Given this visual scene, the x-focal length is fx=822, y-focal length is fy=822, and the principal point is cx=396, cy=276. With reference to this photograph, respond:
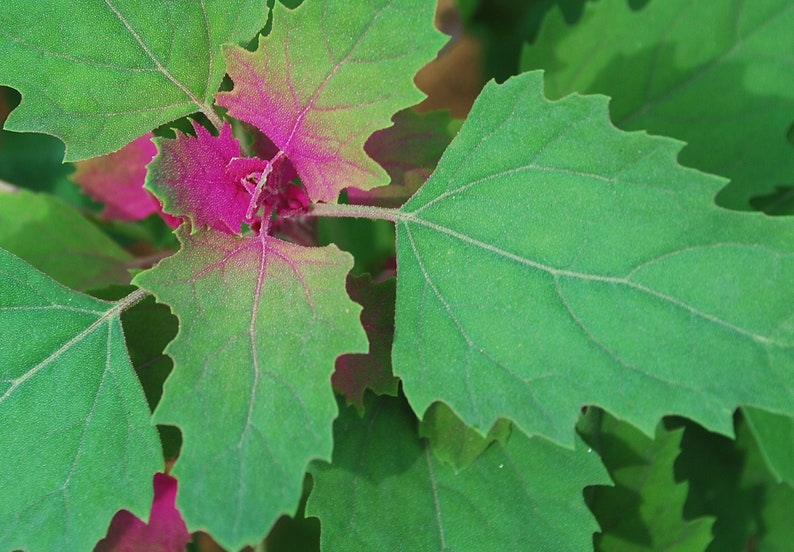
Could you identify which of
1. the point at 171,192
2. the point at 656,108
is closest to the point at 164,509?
the point at 171,192

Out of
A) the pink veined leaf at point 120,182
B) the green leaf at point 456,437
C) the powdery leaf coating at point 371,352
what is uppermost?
the pink veined leaf at point 120,182

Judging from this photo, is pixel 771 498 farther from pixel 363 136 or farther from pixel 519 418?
pixel 363 136

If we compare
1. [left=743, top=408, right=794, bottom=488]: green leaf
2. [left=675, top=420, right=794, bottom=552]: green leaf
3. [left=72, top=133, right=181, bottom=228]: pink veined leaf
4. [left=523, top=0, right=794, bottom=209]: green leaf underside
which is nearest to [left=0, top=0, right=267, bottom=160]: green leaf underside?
[left=72, top=133, right=181, bottom=228]: pink veined leaf

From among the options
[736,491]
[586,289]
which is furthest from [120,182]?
[736,491]

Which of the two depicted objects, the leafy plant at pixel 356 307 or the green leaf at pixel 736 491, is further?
the green leaf at pixel 736 491

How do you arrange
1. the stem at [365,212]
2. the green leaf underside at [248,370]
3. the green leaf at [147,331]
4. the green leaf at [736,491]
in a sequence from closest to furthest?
the green leaf underside at [248,370], the stem at [365,212], the green leaf at [147,331], the green leaf at [736,491]

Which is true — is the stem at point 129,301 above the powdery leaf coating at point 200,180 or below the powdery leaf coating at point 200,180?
below

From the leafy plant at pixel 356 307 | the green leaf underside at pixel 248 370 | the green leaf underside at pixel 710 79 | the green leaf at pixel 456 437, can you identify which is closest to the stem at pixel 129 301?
the leafy plant at pixel 356 307

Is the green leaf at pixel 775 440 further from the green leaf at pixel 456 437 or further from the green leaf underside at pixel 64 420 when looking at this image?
the green leaf underside at pixel 64 420

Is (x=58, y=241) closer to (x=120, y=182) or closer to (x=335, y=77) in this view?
(x=120, y=182)
